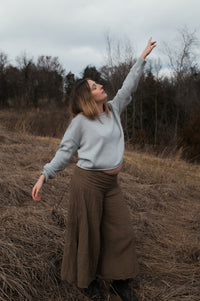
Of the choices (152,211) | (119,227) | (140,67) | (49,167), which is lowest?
(152,211)

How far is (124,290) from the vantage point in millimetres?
2127

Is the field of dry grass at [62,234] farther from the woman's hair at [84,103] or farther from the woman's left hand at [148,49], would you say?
the woman's left hand at [148,49]

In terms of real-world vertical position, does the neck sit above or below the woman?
above

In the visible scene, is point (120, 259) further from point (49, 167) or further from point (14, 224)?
point (14, 224)

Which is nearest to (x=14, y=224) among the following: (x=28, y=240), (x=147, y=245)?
(x=28, y=240)

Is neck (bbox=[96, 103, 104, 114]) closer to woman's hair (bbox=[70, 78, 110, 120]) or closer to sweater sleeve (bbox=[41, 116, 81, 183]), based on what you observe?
woman's hair (bbox=[70, 78, 110, 120])

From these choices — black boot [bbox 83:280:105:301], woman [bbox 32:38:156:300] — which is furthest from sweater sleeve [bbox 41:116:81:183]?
black boot [bbox 83:280:105:301]

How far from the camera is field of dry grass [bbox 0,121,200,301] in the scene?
2232 millimetres

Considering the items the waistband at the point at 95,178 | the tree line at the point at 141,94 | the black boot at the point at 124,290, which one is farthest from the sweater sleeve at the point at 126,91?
the tree line at the point at 141,94

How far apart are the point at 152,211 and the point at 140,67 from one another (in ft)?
8.63

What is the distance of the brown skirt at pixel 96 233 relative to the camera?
79.7 inches

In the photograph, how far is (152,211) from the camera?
437 centimetres

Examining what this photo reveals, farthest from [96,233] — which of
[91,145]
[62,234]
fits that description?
Answer: [62,234]

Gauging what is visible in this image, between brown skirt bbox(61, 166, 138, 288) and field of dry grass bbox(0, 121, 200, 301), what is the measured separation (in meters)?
0.34
